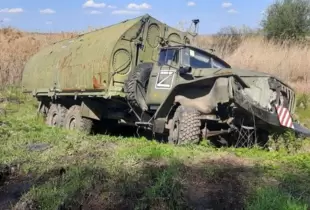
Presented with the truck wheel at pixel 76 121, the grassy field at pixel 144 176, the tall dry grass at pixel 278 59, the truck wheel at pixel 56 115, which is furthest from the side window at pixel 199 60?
the tall dry grass at pixel 278 59

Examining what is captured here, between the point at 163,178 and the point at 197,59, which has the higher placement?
the point at 197,59

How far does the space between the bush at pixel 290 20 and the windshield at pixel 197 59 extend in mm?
21143

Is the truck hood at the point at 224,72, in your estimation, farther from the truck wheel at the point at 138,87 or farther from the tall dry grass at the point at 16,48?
the tall dry grass at the point at 16,48

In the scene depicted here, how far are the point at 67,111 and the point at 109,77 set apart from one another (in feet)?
12.3

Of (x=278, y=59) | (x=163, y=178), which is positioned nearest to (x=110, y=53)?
(x=163, y=178)

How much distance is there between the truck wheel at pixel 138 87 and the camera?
11844 millimetres

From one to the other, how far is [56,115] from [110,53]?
4.93 meters

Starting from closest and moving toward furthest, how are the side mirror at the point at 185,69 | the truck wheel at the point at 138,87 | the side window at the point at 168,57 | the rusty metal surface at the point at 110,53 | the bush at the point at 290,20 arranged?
the side mirror at the point at 185,69
the side window at the point at 168,57
the truck wheel at the point at 138,87
the rusty metal surface at the point at 110,53
the bush at the point at 290,20

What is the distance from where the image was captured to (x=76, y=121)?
48.4 ft

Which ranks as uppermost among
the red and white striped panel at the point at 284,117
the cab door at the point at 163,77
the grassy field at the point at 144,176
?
the cab door at the point at 163,77

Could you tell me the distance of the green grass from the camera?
584cm

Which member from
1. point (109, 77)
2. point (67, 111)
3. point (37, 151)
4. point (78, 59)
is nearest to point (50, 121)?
point (67, 111)

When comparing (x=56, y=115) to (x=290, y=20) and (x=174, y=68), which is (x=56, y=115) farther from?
(x=290, y=20)

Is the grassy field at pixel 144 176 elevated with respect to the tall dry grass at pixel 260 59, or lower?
lower
